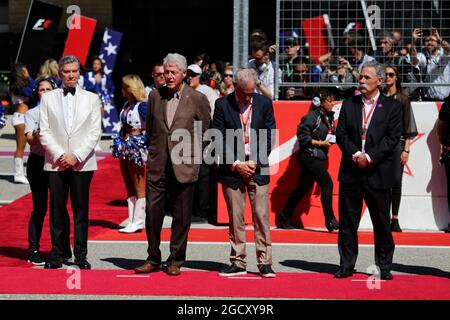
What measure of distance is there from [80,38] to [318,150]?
10.1 metres

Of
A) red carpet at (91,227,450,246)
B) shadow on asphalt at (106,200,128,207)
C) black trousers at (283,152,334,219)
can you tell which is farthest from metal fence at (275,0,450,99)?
shadow on asphalt at (106,200,128,207)

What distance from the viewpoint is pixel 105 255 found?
10.7 meters

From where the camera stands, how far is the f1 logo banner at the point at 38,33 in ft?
71.2

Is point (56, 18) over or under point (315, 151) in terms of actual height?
over

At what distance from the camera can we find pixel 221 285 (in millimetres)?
9023

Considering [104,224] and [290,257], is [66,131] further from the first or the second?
[104,224]

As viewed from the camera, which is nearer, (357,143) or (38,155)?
(357,143)

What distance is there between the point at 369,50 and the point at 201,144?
4117 millimetres

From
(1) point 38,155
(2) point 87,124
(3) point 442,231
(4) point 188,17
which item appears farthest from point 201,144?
(4) point 188,17

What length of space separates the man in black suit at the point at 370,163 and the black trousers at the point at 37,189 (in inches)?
116

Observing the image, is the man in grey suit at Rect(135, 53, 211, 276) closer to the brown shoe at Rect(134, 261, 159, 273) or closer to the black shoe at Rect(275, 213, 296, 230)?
the brown shoe at Rect(134, 261, 159, 273)

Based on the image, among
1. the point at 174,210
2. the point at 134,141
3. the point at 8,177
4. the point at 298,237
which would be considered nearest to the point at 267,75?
the point at 134,141

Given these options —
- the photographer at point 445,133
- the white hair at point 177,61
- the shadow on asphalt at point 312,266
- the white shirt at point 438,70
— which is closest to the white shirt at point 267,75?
the white shirt at point 438,70
